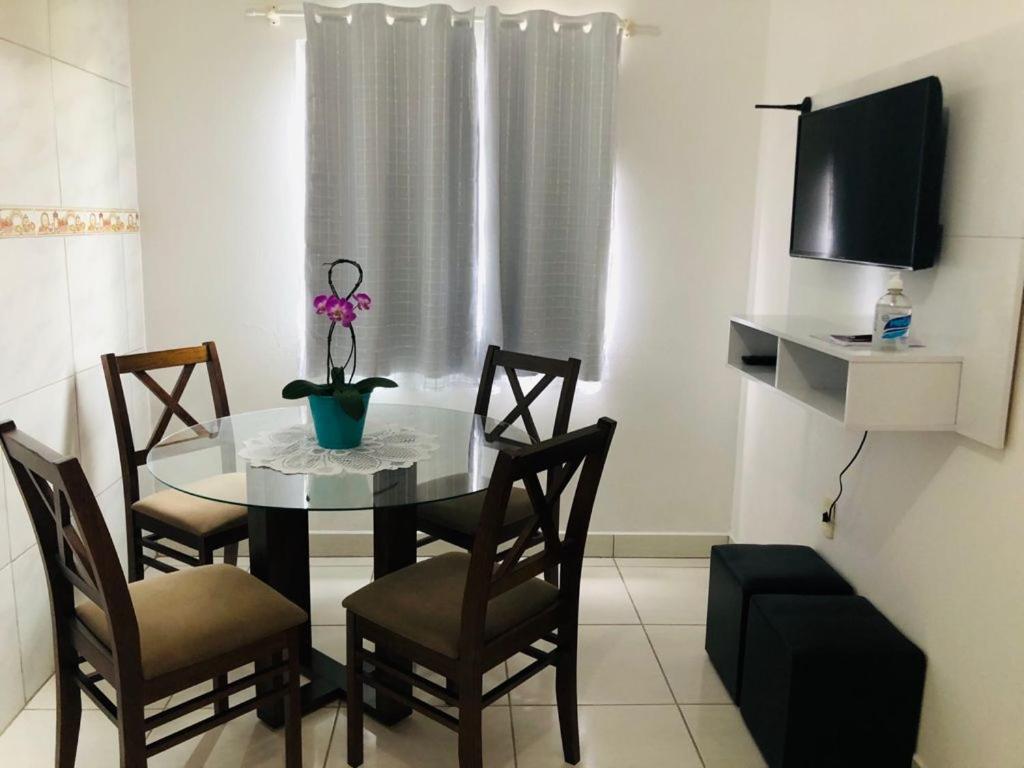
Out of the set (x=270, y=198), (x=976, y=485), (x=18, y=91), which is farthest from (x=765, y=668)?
(x=18, y=91)

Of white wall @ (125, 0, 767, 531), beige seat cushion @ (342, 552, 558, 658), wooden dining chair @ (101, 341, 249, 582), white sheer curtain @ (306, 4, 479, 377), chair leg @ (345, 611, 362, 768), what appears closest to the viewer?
beige seat cushion @ (342, 552, 558, 658)

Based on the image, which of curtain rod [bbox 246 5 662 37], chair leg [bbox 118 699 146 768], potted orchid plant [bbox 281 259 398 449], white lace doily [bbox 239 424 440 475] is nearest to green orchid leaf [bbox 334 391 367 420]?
potted orchid plant [bbox 281 259 398 449]

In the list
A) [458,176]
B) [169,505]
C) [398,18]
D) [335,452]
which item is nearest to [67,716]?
[169,505]

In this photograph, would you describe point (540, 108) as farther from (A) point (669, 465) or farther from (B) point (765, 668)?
(B) point (765, 668)

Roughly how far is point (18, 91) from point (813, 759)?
9.06ft

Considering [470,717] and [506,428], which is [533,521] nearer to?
[470,717]

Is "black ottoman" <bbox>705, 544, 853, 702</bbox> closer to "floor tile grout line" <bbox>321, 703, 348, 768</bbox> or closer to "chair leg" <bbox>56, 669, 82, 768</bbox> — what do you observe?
"floor tile grout line" <bbox>321, 703, 348, 768</bbox>

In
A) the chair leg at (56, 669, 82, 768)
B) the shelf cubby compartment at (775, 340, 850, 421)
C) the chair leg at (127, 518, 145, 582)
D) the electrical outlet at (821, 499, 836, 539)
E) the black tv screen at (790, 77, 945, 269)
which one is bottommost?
the chair leg at (56, 669, 82, 768)

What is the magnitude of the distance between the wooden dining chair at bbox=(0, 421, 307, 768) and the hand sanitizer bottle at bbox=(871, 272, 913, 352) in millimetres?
1507

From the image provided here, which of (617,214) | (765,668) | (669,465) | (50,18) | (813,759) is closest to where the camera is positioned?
(813,759)

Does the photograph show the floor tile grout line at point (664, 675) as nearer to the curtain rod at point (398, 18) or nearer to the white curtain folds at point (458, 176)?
the white curtain folds at point (458, 176)

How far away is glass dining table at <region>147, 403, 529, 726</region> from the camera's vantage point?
6.64 ft

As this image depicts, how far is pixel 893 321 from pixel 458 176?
1.72 meters

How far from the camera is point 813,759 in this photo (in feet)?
6.88
